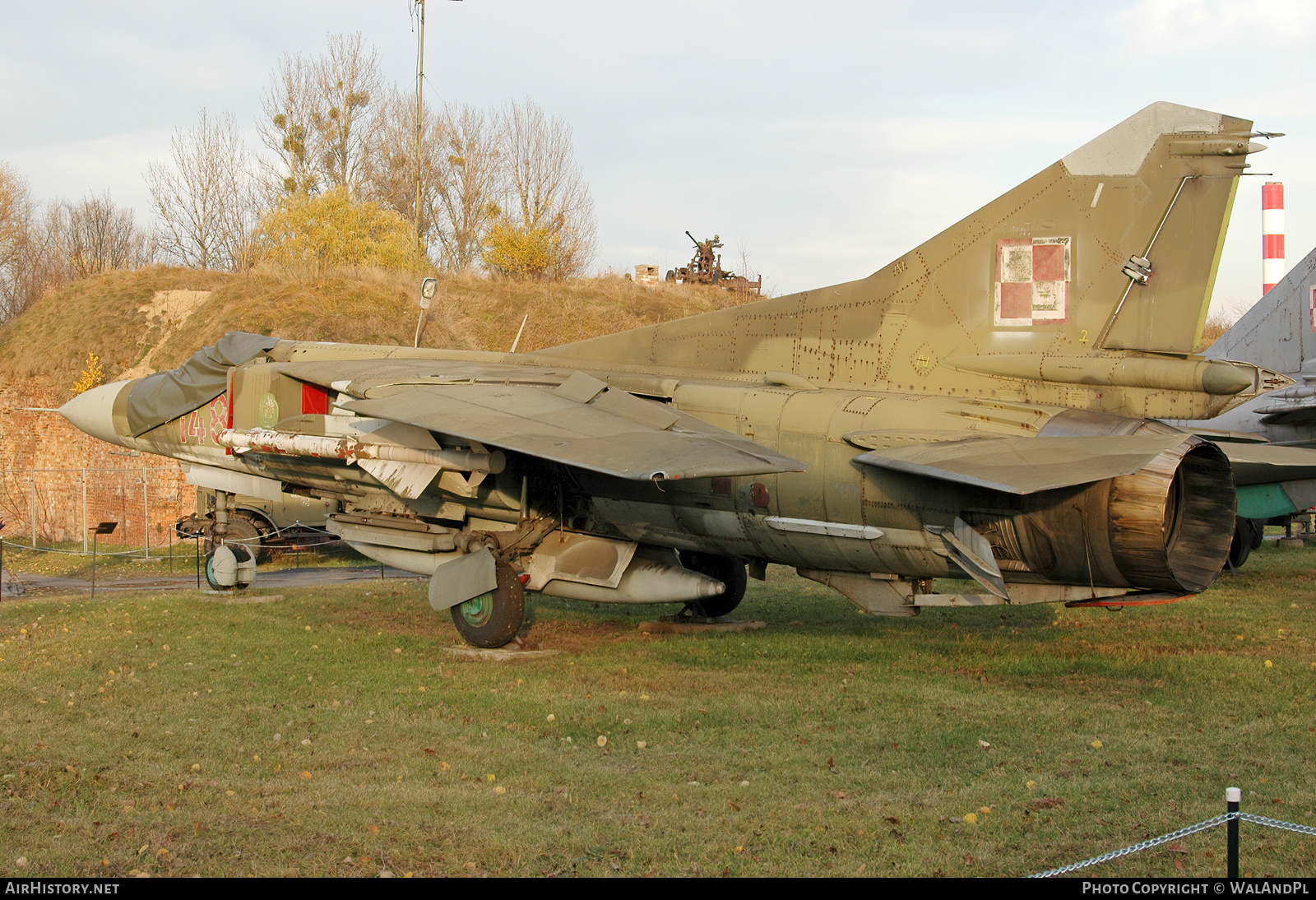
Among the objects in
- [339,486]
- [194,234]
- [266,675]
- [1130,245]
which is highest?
[194,234]

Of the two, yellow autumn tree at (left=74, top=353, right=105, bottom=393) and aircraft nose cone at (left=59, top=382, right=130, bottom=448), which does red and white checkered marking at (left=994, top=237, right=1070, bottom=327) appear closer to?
aircraft nose cone at (left=59, top=382, right=130, bottom=448)

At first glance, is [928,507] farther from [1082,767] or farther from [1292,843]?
[1292,843]

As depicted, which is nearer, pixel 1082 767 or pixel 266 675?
pixel 1082 767

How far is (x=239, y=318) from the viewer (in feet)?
104

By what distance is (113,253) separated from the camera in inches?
2253

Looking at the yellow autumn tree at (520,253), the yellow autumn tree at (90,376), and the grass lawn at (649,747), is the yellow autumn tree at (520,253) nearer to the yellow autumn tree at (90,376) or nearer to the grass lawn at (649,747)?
the yellow autumn tree at (90,376)

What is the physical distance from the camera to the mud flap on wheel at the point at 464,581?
33.4 feet

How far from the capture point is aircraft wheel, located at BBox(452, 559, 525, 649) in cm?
1026

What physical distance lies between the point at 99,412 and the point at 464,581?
285 inches

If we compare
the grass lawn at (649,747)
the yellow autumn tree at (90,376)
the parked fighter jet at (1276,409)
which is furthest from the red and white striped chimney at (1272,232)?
the yellow autumn tree at (90,376)

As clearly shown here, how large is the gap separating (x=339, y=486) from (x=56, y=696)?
12.9 ft

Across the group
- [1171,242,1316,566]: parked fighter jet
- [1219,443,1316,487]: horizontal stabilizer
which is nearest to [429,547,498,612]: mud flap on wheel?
[1219,443,1316,487]: horizontal stabilizer
